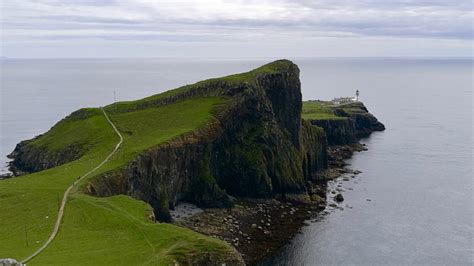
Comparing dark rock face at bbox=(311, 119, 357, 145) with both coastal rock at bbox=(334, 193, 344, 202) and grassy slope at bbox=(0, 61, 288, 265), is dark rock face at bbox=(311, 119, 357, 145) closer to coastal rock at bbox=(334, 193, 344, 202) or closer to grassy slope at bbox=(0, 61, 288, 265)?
coastal rock at bbox=(334, 193, 344, 202)

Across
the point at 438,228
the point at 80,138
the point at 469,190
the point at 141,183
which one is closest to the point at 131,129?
the point at 80,138

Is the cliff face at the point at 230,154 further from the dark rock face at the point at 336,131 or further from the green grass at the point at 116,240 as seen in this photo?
the dark rock face at the point at 336,131

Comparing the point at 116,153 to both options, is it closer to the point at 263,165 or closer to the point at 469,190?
the point at 263,165

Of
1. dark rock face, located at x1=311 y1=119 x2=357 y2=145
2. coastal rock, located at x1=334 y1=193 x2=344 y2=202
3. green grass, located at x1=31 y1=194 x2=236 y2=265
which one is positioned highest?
green grass, located at x1=31 y1=194 x2=236 y2=265

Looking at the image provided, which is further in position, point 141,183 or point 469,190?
point 469,190

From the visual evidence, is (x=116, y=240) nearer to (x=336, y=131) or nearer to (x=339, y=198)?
(x=339, y=198)

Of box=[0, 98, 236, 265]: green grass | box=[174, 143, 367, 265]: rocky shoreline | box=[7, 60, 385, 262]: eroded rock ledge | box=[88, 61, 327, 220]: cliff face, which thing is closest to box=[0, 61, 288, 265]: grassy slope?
box=[0, 98, 236, 265]: green grass
